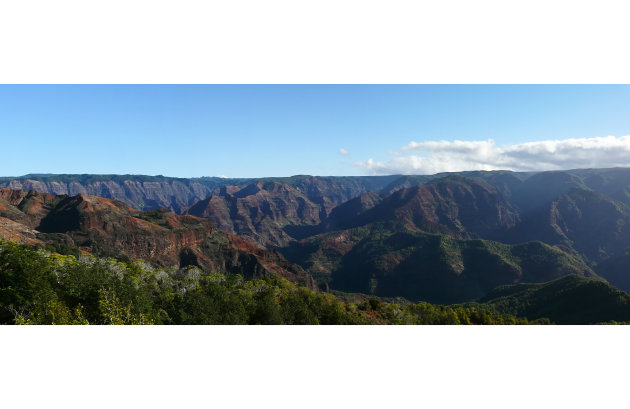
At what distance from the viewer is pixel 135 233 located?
105812 mm

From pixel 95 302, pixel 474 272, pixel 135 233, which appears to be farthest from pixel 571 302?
pixel 135 233

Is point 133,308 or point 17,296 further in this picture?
point 133,308

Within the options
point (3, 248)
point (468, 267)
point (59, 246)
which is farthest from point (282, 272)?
point (468, 267)

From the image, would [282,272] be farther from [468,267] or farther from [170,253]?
[468,267]

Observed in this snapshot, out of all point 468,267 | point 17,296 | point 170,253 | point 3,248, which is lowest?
point 468,267

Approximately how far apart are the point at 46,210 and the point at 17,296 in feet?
381

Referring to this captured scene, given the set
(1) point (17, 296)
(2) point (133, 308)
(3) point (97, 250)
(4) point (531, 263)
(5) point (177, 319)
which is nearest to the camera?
(1) point (17, 296)

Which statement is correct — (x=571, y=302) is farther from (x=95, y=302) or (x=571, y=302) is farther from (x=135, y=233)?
(x=135, y=233)

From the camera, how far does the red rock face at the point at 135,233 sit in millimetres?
96000

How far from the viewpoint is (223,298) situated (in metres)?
31.3

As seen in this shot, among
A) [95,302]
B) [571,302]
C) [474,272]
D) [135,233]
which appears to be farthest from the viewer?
[474,272]

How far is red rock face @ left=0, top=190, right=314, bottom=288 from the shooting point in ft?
315

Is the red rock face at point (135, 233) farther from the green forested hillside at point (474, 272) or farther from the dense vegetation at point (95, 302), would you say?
the dense vegetation at point (95, 302)

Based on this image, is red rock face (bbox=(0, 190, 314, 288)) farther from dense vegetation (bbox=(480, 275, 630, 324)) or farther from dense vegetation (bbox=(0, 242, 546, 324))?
dense vegetation (bbox=(0, 242, 546, 324))
